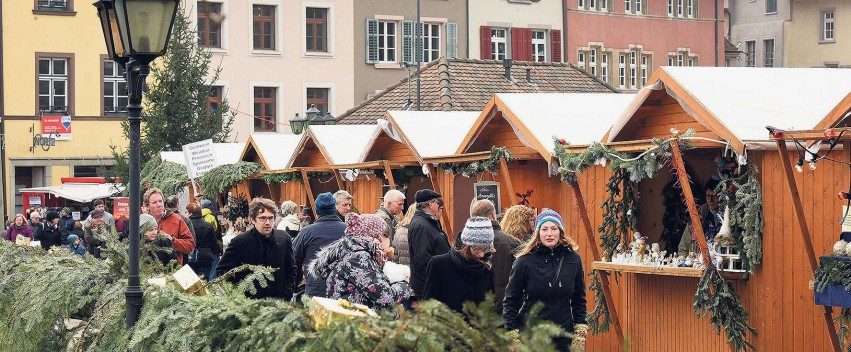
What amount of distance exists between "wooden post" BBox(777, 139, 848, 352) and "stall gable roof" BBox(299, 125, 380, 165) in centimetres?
1087

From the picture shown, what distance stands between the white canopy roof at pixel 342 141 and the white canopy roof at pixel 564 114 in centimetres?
524

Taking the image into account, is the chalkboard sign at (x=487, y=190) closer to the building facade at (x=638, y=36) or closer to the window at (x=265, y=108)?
the window at (x=265, y=108)

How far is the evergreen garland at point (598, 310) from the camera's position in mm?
13016

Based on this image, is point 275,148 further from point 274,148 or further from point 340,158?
point 340,158

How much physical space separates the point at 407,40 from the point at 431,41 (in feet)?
3.16

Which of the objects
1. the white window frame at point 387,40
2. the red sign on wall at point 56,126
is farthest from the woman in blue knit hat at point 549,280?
the white window frame at point 387,40

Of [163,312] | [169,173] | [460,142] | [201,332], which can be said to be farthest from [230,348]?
[169,173]

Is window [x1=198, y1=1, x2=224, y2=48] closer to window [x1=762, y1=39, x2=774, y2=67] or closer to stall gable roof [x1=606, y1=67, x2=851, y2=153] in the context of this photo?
window [x1=762, y1=39, x2=774, y2=67]

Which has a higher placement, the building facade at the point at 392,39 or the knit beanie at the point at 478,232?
the building facade at the point at 392,39

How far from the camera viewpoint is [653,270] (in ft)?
39.2

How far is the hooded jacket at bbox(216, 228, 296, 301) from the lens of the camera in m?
10.4

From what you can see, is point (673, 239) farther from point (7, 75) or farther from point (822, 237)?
point (7, 75)

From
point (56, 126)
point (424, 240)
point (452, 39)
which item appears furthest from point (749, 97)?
point (452, 39)

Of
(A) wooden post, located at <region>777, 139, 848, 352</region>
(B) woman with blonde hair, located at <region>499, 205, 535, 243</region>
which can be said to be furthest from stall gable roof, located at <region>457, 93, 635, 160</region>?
(A) wooden post, located at <region>777, 139, 848, 352</region>
